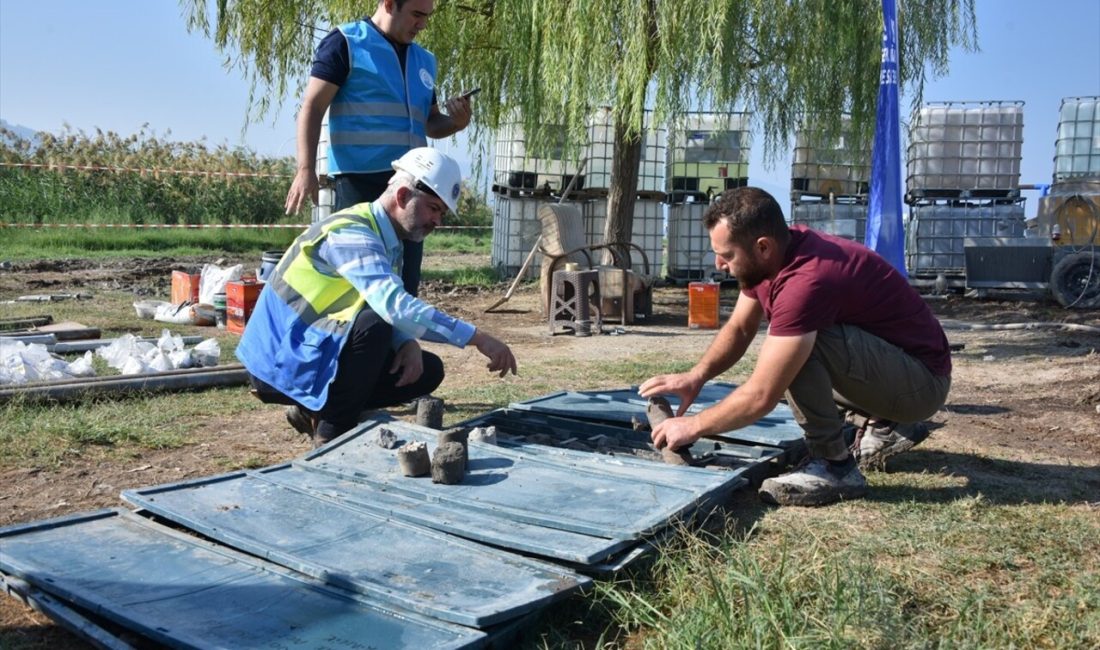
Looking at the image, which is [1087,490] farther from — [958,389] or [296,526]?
[296,526]

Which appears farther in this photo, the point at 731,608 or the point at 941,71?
the point at 941,71

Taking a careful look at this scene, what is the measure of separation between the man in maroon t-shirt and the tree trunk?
7.30 metres

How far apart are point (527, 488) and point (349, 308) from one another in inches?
41.4

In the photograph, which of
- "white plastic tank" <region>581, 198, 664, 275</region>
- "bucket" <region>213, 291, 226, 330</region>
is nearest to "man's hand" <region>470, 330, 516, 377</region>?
"bucket" <region>213, 291, 226, 330</region>

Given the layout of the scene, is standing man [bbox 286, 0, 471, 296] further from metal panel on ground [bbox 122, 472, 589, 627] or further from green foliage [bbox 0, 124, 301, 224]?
green foliage [bbox 0, 124, 301, 224]

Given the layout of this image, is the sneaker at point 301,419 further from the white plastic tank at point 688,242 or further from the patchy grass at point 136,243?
the patchy grass at point 136,243

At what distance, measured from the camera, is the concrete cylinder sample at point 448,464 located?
3457mm

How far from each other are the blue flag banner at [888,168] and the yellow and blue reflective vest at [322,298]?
397 centimetres

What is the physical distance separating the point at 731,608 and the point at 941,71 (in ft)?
31.3

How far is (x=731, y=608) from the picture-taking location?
2.57 meters

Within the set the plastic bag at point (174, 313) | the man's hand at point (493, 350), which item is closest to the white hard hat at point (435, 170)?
the man's hand at point (493, 350)

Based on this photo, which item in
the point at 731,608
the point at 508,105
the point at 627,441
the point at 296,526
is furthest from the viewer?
the point at 508,105

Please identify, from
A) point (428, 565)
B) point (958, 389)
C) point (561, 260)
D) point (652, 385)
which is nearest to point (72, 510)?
point (428, 565)

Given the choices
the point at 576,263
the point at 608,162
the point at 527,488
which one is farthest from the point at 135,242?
the point at 527,488
